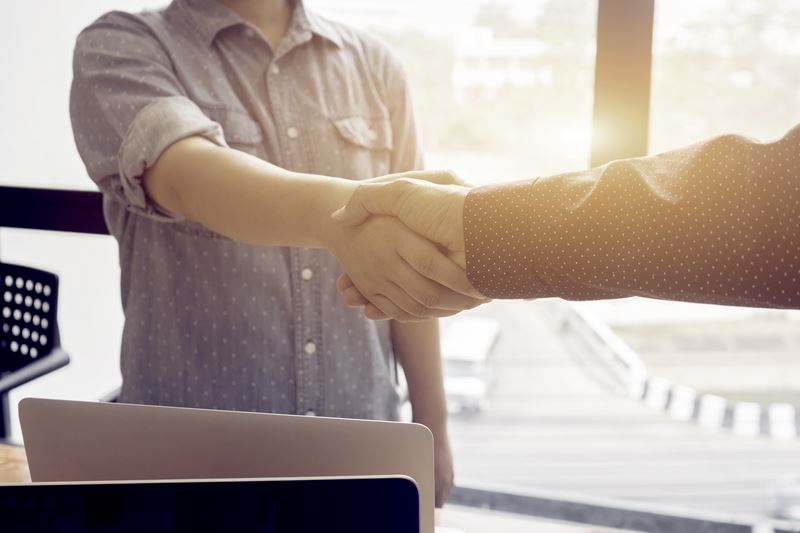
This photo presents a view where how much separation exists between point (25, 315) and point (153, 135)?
0.86 m

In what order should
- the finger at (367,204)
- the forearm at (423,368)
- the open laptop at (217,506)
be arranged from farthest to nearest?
the forearm at (423,368) → the finger at (367,204) → the open laptop at (217,506)

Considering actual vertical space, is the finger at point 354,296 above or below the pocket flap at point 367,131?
below

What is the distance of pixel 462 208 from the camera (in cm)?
103

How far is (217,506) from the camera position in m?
0.58

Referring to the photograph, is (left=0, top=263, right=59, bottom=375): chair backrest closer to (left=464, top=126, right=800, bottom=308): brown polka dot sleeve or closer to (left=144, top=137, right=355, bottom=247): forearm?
(left=144, top=137, right=355, bottom=247): forearm

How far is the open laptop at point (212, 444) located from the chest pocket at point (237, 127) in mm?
710

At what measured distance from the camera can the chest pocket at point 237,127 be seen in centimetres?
138

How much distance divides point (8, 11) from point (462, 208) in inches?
82.0

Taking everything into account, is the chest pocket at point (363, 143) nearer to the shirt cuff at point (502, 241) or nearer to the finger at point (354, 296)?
the finger at point (354, 296)

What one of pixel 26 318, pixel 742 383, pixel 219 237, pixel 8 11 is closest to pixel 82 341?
pixel 26 318

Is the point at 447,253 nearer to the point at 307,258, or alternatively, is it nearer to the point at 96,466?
the point at 307,258

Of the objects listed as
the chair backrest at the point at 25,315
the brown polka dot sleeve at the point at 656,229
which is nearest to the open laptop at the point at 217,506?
the brown polka dot sleeve at the point at 656,229

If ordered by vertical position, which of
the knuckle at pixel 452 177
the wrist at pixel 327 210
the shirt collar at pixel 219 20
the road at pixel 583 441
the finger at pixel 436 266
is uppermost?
the shirt collar at pixel 219 20

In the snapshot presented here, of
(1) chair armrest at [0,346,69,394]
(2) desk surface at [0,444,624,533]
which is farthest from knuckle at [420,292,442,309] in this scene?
(1) chair armrest at [0,346,69,394]
